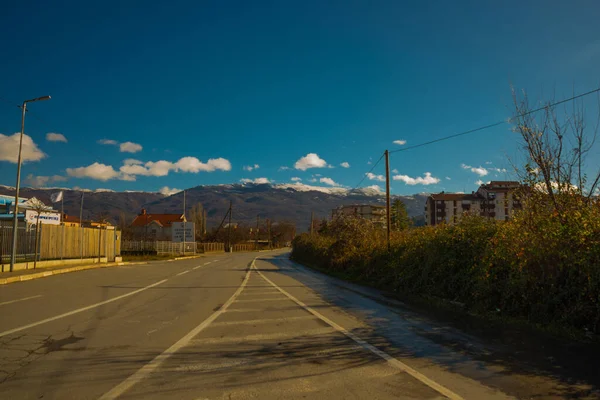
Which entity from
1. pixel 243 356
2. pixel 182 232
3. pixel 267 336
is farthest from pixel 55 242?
pixel 182 232

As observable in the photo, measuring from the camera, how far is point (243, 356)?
5902 mm

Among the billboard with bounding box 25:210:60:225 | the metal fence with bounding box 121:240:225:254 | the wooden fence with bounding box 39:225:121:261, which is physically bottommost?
the metal fence with bounding box 121:240:225:254

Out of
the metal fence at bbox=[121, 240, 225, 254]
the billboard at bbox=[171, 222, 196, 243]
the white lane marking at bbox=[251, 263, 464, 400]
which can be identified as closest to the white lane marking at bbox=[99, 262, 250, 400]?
the white lane marking at bbox=[251, 263, 464, 400]

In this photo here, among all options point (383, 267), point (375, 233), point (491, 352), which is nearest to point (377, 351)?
point (491, 352)

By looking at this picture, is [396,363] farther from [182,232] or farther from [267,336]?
[182,232]

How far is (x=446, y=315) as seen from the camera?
403 inches

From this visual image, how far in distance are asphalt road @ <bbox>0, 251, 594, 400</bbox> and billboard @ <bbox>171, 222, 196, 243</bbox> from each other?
51511mm

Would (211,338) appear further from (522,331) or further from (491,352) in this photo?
Answer: (522,331)

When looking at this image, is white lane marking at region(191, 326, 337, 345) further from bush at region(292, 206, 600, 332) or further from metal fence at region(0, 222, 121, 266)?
metal fence at region(0, 222, 121, 266)

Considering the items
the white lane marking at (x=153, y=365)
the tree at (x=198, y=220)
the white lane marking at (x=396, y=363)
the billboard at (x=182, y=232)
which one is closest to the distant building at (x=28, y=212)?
the billboard at (x=182, y=232)

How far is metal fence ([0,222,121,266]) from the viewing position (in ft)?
72.7

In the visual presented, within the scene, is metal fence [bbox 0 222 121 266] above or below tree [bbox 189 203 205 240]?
below

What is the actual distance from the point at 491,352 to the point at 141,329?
6012 mm

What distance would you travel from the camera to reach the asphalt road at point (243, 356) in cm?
459
